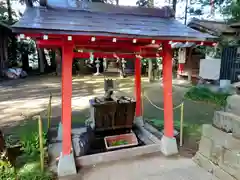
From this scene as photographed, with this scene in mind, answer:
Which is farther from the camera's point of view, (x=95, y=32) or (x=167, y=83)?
(x=167, y=83)

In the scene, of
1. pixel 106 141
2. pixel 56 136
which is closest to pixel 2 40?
pixel 56 136

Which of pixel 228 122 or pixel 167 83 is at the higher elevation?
pixel 167 83

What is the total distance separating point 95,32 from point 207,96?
7.88 metres

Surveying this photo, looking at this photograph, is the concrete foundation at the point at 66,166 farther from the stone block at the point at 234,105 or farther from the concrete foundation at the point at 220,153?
the stone block at the point at 234,105

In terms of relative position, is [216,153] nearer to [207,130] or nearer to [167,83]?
[207,130]

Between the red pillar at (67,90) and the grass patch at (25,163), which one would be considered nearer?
the grass patch at (25,163)

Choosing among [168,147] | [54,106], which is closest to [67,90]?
[168,147]

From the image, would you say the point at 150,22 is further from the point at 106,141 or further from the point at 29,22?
the point at 106,141

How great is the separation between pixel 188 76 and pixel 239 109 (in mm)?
11995

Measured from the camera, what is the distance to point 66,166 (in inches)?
147

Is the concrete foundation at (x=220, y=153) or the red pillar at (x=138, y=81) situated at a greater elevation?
the red pillar at (x=138, y=81)

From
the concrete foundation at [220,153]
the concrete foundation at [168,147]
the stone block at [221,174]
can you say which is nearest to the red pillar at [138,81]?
the concrete foundation at [168,147]

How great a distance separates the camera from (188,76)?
14.4 m

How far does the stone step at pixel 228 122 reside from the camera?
3.01 metres
